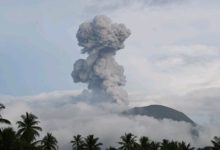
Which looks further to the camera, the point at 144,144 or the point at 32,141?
the point at 144,144

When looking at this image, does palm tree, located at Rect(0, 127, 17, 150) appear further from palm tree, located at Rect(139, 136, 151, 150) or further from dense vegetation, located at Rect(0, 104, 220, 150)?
palm tree, located at Rect(139, 136, 151, 150)

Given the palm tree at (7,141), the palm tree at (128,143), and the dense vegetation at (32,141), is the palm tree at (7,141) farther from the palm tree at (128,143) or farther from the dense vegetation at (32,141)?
the palm tree at (128,143)

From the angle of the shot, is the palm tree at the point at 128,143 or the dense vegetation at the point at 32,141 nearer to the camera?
the dense vegetation at the point at 32,141

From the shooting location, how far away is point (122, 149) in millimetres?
109312

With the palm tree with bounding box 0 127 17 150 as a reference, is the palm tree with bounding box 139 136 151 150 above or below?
above

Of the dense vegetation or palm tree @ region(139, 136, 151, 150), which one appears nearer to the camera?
the dense vegetation

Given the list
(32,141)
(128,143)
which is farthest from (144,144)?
(32,141)

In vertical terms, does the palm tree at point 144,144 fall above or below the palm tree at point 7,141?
above

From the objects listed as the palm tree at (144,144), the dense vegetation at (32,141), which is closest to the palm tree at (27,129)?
the dense vegetation at (32,141)

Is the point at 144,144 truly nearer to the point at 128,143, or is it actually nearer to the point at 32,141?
the point at 128,143

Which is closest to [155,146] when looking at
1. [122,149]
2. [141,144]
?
[141,144]

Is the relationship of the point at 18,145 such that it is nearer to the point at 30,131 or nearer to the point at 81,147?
the point at 30,131

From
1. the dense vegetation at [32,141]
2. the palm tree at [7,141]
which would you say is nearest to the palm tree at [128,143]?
the dense vegetation at [32,141]

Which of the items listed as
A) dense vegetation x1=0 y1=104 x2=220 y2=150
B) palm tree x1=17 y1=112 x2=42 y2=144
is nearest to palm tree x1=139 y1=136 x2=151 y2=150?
dense vegetation x1=0 y1=104 x2=220 y2=150
